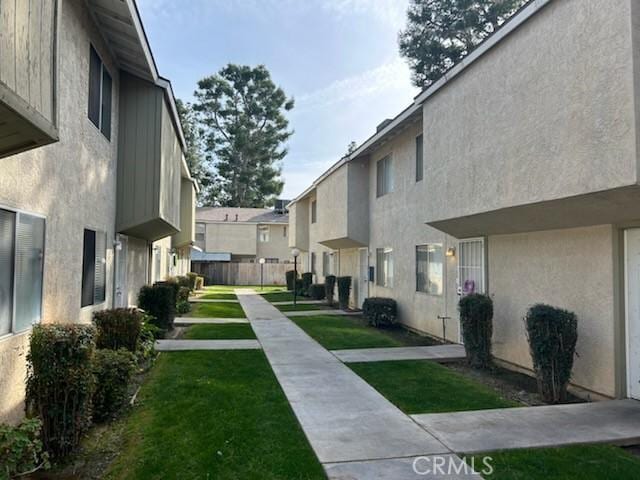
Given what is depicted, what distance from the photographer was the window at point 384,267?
15344mm

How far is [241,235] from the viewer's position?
4162 centimetres

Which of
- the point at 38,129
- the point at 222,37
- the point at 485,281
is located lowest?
the point at 485,281

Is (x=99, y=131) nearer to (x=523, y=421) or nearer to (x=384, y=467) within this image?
(x=384, y=467)

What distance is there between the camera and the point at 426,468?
14.7 feet

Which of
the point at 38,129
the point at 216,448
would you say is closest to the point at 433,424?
the point at 216,448

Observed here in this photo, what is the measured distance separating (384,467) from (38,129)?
4.15 metres

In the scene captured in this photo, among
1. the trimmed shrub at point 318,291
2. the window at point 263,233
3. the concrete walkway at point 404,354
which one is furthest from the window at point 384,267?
the window at point 263,233

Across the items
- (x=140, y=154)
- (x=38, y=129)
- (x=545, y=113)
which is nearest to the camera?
(x=38, y=129)

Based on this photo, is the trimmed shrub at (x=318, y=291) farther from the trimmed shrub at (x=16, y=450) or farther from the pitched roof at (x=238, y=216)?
the trimmed shrub at (x=16, y=450)

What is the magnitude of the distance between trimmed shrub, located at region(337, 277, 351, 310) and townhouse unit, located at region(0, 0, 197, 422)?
8142 mm

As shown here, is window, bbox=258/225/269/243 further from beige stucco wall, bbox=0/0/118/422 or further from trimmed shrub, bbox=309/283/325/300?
beige stucco wall, bbox=0/0/118/422

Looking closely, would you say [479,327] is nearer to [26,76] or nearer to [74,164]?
[74,164]

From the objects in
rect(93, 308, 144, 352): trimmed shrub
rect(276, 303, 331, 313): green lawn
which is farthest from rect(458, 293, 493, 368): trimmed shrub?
rect(276, 303, 331, 313): green lawn

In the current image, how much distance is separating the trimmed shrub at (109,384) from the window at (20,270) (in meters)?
0.96
